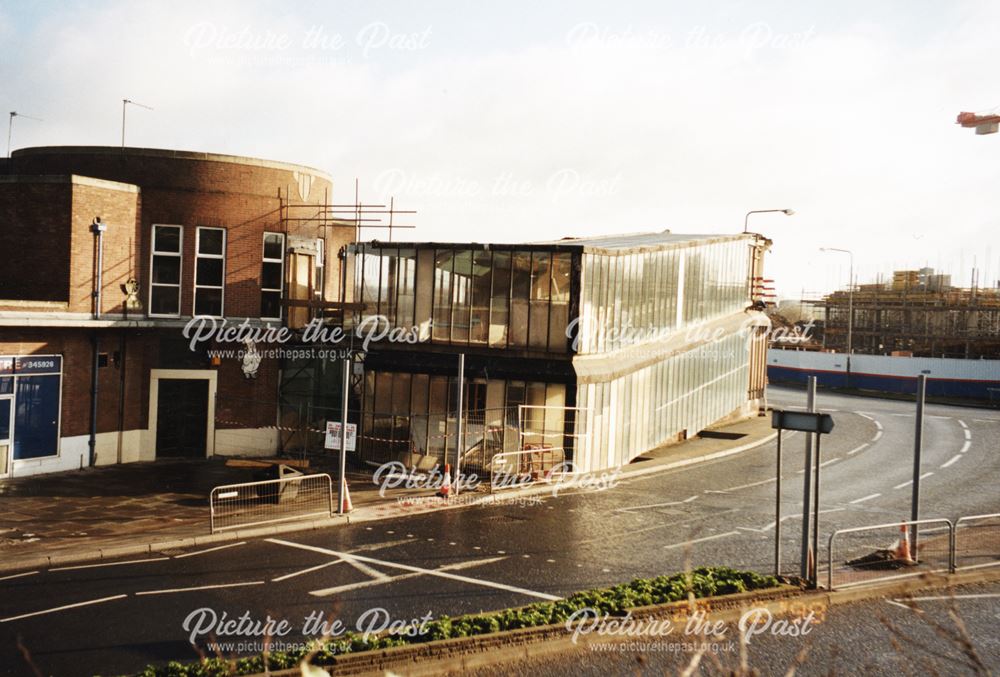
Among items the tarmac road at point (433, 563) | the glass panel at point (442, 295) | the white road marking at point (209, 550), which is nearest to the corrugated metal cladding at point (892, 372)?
the tarmac road at point (433, 563)

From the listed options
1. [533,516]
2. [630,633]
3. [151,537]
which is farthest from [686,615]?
[151,537]

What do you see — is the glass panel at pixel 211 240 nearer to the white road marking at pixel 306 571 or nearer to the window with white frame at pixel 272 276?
the window with white frame at pixel 272 276

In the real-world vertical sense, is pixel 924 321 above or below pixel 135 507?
above

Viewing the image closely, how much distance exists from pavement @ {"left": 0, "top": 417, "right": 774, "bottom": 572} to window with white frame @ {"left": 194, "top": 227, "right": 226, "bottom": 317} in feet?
17.2

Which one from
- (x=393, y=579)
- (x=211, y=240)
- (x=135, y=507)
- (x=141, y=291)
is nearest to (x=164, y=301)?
(x=141, y=291)

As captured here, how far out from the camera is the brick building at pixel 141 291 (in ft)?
81.3

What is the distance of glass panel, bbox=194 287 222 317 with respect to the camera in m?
28.5

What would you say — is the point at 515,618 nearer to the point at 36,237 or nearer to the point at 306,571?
the point at 306,571

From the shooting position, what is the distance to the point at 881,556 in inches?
688

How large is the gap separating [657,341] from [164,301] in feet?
58.1

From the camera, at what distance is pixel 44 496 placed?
21719mm

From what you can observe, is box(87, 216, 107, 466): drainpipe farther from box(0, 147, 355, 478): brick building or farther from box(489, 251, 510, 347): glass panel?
box(489, 251, 510, 347): glass panel

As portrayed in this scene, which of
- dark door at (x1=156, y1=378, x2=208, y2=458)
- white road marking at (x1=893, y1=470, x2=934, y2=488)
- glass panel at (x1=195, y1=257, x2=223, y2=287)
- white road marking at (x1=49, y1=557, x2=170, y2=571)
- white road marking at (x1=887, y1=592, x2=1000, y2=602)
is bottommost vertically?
white road marking at (x1=49, y1=557, x2=170, y2=571)

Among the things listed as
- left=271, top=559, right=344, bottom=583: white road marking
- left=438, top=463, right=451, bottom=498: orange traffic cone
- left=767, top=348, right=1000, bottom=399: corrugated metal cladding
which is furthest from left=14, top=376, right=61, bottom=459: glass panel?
left=767, top=348, right=1000, bottom=399: corrugated metal cladding
